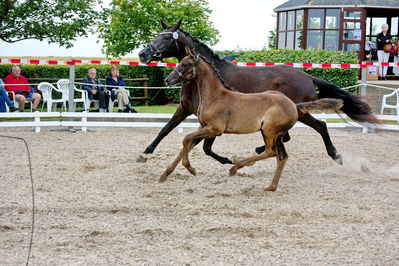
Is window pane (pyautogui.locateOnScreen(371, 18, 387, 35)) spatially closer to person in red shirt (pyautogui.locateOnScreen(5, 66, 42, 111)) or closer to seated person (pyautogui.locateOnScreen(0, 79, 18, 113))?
person in red shirt (pyautogui.locateOnScreen(5, 66, 42, 111))

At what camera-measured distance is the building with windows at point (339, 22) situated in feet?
67.0

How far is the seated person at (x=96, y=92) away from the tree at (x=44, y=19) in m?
4.00

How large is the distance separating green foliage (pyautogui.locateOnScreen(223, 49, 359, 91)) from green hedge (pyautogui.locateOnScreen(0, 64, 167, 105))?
3.06 m

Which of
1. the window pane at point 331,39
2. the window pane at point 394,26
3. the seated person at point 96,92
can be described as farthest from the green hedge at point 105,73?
the window pane at point 394,26

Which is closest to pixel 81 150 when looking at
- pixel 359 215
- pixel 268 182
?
pixel 268 182

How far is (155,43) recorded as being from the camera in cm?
798

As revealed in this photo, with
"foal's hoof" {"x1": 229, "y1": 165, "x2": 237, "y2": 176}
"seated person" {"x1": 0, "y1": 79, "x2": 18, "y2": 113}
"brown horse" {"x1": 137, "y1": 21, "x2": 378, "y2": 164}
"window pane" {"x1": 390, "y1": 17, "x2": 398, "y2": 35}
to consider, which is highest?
"window pane" {"x1": 390, "y1": 17, "x2": 398, "y2": 35}

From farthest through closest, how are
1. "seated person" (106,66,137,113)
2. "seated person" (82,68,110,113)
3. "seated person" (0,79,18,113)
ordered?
"seated person" (106,66,137,113) < "seated person" (82,68,110,113) < "seated person" (0,79,18,113)

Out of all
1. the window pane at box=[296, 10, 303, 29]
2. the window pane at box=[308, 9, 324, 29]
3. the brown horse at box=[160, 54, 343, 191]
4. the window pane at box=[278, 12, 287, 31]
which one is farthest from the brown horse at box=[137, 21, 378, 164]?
the window pane at box=[278, 12, 287, 31]

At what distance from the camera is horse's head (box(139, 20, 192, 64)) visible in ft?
25.7

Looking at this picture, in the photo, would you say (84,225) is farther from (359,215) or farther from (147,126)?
(147,126)

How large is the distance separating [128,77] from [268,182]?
1191cm

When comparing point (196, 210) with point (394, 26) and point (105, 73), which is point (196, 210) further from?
point (394, 26)

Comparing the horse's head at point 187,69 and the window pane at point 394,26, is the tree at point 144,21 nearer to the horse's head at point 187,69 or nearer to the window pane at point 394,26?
the window pane at point 394,26
